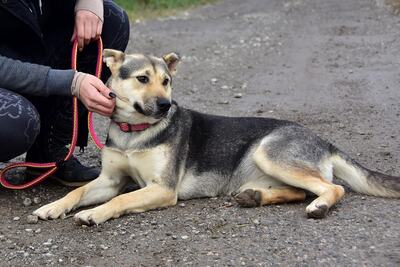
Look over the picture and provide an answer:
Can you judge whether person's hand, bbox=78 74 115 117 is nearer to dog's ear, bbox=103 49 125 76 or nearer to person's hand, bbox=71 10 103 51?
dog's ear, bbox=103 49 125 76

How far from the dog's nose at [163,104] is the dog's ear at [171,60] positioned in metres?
0.58

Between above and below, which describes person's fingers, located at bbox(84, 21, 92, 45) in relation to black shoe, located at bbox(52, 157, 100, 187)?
above

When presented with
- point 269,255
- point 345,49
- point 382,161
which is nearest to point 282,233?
point 269,255

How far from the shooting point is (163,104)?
4199 millimetres

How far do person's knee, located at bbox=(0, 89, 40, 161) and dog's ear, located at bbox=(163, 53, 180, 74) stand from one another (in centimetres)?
102

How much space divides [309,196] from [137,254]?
147cm

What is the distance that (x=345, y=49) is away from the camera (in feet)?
34.9

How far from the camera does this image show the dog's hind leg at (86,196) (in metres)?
4.14

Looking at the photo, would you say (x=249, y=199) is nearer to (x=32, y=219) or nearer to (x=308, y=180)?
(x=308, y=180)

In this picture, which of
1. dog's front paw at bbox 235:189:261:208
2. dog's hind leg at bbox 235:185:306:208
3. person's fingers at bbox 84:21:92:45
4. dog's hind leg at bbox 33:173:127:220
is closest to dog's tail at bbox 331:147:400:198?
dog's hind leg at bbox 235:185:306:208

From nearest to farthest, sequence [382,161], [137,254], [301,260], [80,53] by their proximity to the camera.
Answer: [301,260]
[137,254]
[80,53]
[382,161]

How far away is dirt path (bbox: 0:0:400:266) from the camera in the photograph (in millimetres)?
3508

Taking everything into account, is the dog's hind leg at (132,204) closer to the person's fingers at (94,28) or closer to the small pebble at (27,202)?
the small pebble at (27,202)

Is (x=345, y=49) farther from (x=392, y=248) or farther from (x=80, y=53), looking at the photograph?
(x=392, y=248)
